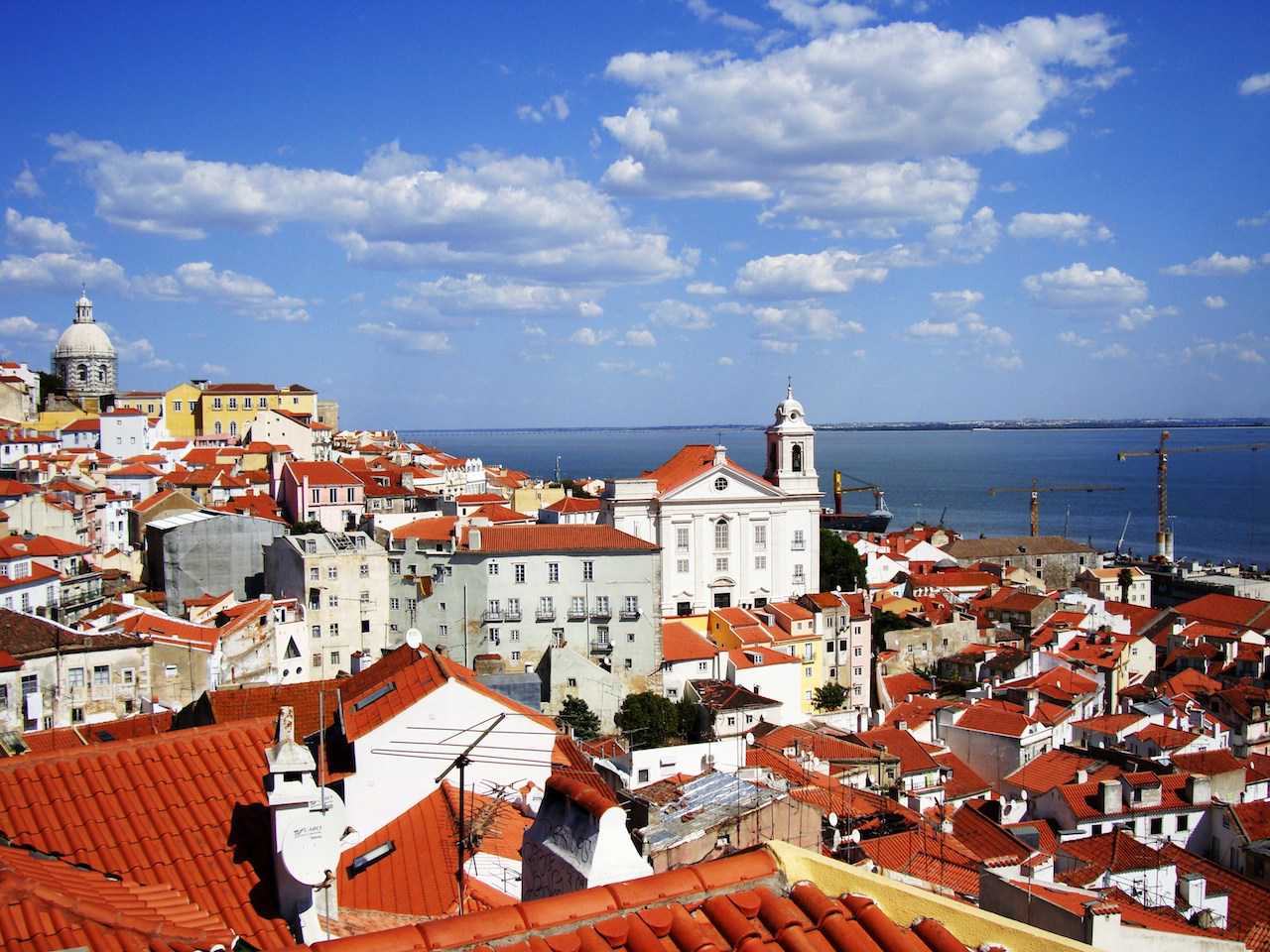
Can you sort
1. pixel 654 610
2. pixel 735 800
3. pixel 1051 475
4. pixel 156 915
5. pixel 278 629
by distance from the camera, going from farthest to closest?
pixel 1051 475 < pixel 654 610 < pixel 278 629 < pixel 735 800 < pixel 156 915

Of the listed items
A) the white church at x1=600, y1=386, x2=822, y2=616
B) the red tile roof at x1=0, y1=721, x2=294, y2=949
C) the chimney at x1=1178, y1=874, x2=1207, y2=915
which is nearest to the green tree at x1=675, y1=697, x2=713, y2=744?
the white church at x1=600, y1=386, x2=822, y2=616

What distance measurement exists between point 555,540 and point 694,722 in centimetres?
568

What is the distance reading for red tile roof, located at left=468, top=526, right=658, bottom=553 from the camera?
27.6m

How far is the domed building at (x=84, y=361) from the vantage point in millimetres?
63125

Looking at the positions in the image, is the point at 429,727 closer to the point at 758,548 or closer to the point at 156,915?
the point at 156,915

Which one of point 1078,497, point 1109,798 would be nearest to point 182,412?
point 1109,798

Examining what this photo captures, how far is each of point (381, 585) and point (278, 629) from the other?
327 cm

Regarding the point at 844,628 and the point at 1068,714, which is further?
the point at 844,628

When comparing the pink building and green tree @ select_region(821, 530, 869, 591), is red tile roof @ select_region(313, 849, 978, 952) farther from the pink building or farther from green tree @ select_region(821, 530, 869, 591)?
green tree @ select_region(821, 530, 869, 591)

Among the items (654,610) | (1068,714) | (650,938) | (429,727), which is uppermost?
(650,938)

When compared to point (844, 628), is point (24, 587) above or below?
above

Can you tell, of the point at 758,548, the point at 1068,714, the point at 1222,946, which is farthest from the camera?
the point at 758,548

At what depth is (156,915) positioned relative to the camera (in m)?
3.68

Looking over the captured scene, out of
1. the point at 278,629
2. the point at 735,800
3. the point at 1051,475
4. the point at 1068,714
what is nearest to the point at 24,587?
the point at 278,629
